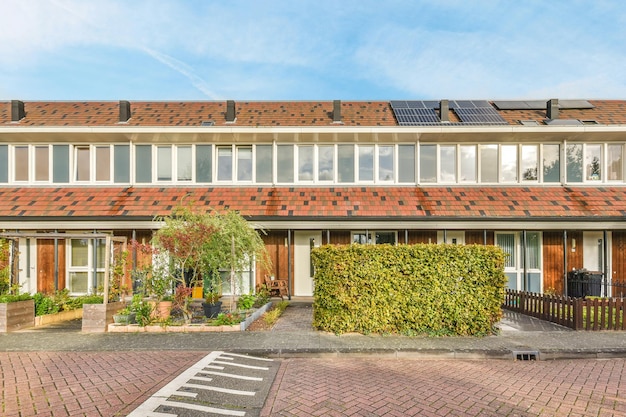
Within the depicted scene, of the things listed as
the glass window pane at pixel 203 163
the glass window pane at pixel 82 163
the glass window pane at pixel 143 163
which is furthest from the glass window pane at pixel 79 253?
the glass window pane at pixel 203 163

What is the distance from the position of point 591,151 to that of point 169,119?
17665 millimetres

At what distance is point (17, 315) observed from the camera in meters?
9.30

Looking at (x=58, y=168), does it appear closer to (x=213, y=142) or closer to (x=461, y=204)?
(x=213, y=142)

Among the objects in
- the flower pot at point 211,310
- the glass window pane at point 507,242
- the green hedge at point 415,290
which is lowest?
the flower pot at point 211,310

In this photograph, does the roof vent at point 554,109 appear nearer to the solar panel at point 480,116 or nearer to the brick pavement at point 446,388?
the solar panel at point 480,116

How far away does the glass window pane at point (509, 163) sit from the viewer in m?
15.1

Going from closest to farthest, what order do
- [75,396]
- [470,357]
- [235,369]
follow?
[75,396] < [235,369] < [470,357]

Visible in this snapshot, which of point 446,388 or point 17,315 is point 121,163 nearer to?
point 17,315

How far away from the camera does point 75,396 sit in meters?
5.14

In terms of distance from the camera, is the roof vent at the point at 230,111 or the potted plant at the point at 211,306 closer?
the potted plant at the point at 211,306

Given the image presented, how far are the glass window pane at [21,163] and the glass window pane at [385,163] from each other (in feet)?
47.2

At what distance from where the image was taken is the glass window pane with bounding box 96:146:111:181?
49.5 ft

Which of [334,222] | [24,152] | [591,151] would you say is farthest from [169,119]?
[591,151]

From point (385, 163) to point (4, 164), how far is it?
608 inches
